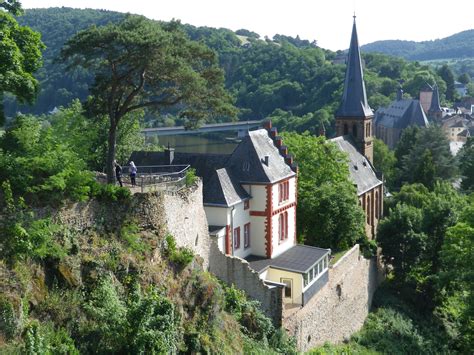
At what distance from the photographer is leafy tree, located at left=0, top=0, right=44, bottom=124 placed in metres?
19.3

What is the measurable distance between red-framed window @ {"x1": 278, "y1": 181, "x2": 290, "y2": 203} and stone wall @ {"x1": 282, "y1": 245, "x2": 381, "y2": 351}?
15.2 feet

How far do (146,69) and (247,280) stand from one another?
1037cm

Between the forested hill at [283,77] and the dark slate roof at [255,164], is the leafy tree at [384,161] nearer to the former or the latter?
the forested hill at [283,77]

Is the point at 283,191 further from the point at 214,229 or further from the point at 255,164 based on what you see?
the point at 214,229

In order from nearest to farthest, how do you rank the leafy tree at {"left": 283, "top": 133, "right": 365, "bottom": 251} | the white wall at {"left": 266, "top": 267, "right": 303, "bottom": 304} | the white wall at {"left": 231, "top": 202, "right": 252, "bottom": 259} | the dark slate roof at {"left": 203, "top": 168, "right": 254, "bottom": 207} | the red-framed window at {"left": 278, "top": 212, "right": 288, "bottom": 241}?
the white wall at {"left": 266, "top": 267, "right": 303, "bottom": 304} < the dark slate roof at {"left": 203, "top": 168, "right": 254, "bottom": 207} < the white wall at {"left": 231, "top": 202, "right": 252, "bottom": 259} < the red-framed window at {"left": 278, "top": 212, "right": 288, "bottom": 241} < the leafy tree at {"left": 283, "top": 133, "right": 365, "bottom": 251}

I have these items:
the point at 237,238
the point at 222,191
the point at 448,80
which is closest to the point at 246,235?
the point at 237,238

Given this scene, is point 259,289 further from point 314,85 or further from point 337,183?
point 314,85

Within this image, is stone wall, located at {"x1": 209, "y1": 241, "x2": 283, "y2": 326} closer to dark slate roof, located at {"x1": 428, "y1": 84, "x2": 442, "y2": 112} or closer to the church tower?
the church tower

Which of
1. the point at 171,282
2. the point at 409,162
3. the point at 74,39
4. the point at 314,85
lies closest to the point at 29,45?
the point at 74,39

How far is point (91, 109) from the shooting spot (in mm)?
26219

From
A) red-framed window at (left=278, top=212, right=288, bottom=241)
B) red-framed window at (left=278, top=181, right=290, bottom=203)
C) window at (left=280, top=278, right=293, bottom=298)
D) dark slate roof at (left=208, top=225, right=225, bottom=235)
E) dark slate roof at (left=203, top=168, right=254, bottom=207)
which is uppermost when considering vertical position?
dark slate roof at (left=203, top=168, right=254, bottom=207)

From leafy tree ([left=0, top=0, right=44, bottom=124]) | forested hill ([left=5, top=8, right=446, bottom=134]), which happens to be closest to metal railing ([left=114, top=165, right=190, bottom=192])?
leafy tree ([left=0, top=0, right=44, bottom=124])

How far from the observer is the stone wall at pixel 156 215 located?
20.7 meters

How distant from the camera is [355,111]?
64.0 metres
